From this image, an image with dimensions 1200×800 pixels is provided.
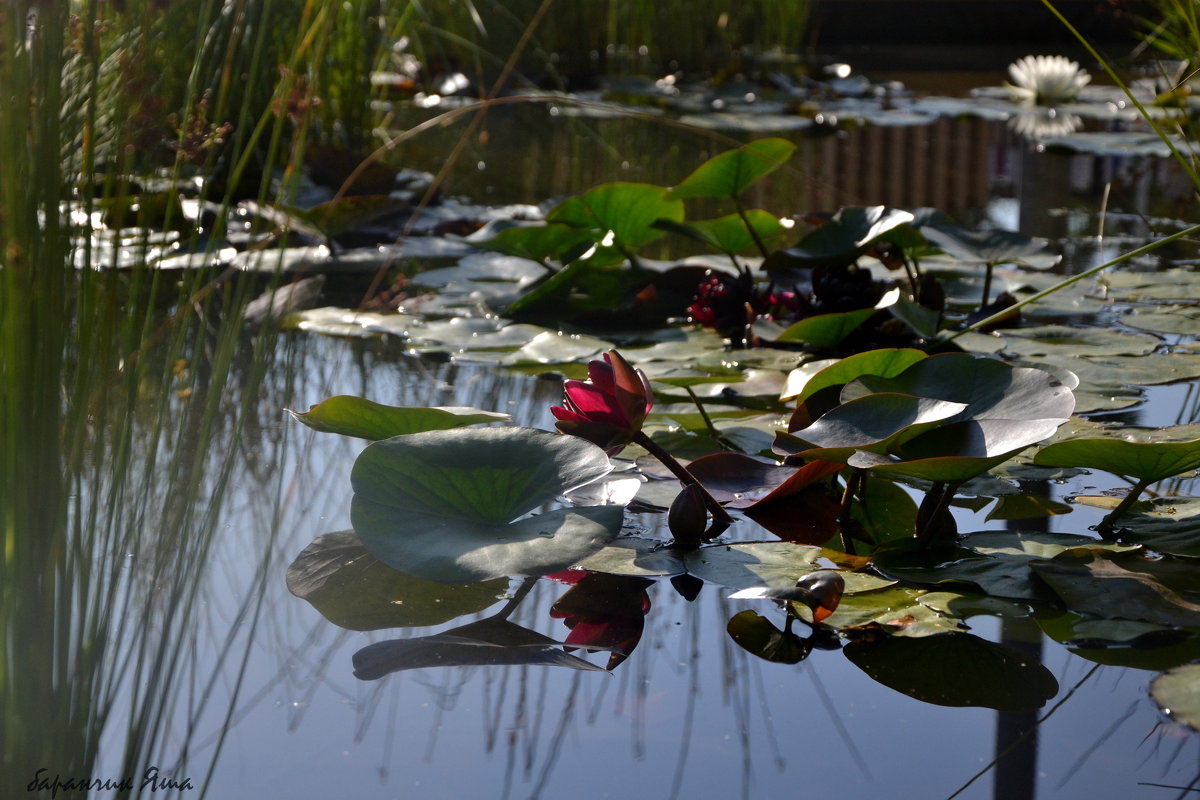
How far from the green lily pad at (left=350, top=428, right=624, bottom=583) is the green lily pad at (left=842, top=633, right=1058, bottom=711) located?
0.20 m

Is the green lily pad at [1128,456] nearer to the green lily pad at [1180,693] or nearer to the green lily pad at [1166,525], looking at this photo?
the green lily pad at [1166,525]

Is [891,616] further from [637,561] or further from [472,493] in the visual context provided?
[472,493]

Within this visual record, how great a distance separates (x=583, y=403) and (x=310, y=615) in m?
0.29

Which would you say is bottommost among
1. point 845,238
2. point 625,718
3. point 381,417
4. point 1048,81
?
point 625,718

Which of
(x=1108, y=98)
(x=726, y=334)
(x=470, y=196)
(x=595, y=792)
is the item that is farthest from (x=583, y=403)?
(x=1108, y=98)

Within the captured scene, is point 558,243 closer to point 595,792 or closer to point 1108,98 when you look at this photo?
point 595,792

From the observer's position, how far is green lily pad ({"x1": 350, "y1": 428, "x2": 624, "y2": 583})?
2.66 feet

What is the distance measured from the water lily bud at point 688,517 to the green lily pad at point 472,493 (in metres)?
0.09

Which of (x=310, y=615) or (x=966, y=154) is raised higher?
(x=966, y=154)

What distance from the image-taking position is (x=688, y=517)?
91cm

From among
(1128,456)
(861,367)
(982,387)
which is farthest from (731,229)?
(1128,456)

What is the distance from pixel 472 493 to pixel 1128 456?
1.60 feet

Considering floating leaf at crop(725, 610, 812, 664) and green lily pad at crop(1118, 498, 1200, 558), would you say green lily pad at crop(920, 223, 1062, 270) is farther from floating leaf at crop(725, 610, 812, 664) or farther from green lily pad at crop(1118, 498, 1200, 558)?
floating leaf at crop(725, 610, 812, 664)

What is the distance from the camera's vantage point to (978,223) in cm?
239
